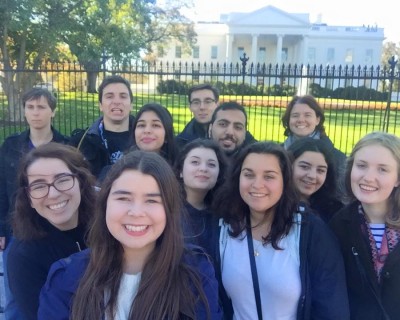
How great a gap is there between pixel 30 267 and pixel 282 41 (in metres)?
67.4

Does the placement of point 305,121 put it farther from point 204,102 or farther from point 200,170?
point 200,170

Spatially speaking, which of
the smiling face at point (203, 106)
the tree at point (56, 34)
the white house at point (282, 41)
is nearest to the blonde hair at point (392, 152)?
the smiling face at point (203, 106)

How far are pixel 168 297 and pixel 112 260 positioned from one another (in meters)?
0.32

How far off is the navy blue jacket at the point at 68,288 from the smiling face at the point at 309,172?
4.44 feet

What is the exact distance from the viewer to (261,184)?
2504 mm

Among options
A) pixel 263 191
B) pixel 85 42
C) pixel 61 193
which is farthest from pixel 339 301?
pixel 85 42

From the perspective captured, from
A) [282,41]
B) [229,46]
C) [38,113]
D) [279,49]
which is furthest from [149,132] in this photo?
[282,41]

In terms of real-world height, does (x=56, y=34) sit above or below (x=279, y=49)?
below

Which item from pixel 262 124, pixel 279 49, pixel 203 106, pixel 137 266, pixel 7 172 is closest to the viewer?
pixel 137 266

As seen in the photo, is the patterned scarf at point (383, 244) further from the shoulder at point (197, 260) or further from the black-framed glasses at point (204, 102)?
the black-framed glasses at point (204, 102)

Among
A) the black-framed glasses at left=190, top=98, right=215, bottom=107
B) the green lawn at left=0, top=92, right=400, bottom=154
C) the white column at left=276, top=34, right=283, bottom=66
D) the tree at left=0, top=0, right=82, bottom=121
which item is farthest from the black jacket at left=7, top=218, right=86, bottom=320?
the white column at left=276, top=34, right=283, bottom=66

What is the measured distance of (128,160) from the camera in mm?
2002

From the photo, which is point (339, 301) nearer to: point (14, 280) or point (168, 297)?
point (168, 297)

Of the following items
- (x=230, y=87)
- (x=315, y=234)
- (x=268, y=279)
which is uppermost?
(x=230, y=87)
